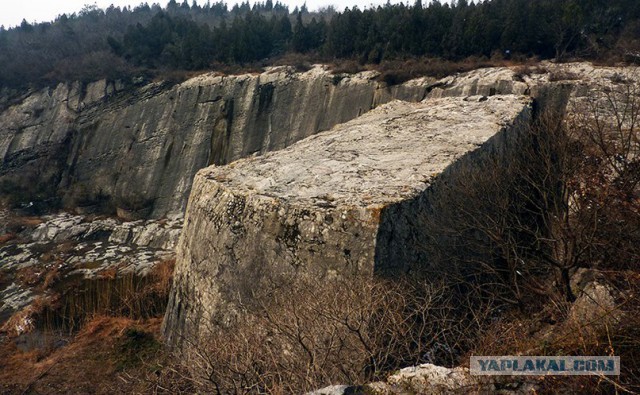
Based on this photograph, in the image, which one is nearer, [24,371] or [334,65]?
[24,371]

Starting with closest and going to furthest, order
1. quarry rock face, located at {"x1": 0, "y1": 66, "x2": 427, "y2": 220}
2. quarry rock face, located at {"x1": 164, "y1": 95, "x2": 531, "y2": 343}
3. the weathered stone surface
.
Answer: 1. the weathered stone surface
2. quarry rock face, located at {"x1": 164, "y1": 95, "x2": 531, "y2": 343}
3. quarry rock face, located at {"x1": 0, "y1": 66, "x2": 427, "y2": 220}

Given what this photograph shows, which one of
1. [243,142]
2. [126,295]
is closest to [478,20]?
[243,142]

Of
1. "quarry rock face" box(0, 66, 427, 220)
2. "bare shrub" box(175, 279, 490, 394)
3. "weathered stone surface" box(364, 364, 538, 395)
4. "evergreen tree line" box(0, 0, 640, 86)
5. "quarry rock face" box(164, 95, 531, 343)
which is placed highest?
"evergreen tree line" box(0, 0, 640, 86)

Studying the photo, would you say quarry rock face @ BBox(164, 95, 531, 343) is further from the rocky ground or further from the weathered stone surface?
the rocky ground

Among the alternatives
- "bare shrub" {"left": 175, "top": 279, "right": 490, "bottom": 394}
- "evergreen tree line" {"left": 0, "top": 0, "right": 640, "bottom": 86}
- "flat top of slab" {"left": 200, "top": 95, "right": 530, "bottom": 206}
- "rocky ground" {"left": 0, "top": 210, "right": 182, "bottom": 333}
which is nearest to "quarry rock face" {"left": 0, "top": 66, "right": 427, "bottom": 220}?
"rocky ground" {"left": 0, "top": 210, "right": 182, "bottom": 333}

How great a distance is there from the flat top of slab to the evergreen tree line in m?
15.7

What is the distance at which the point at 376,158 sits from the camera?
10.4 metres

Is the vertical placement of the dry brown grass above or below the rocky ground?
below

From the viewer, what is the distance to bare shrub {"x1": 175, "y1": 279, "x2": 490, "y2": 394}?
5.75 metres

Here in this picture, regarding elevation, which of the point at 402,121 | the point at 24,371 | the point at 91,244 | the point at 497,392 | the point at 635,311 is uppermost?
the point at 402,121

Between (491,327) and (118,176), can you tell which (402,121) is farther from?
(118,176)

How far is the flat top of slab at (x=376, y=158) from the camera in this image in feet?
28.2

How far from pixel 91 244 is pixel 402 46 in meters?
27.5

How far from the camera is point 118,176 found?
3362 cm
